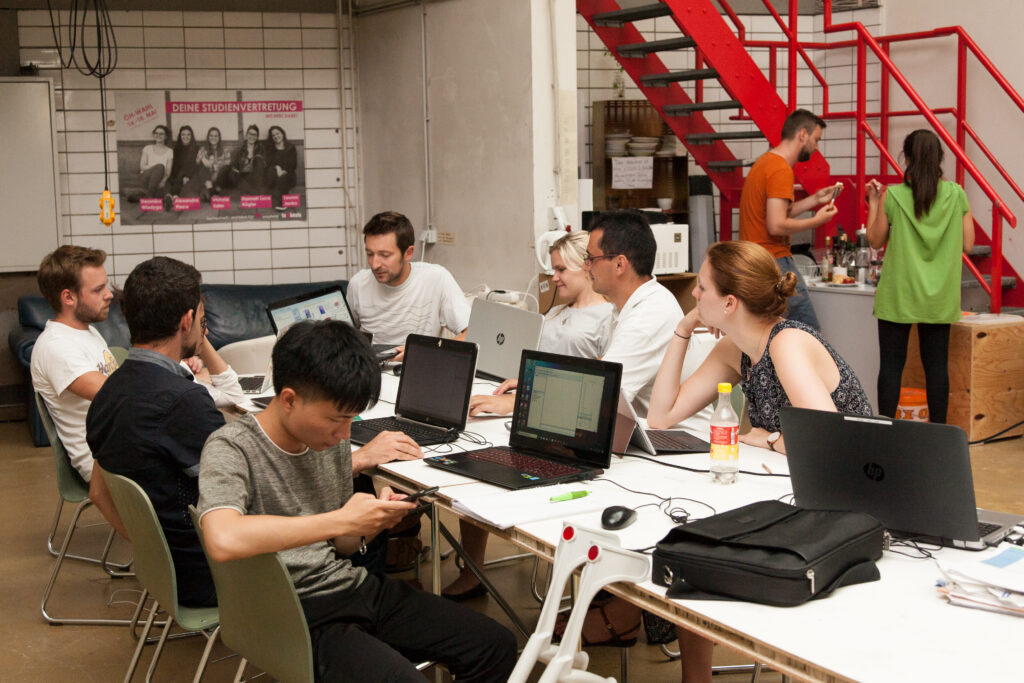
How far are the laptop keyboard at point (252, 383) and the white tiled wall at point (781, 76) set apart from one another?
12.2 feet

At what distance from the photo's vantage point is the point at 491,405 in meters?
3.58

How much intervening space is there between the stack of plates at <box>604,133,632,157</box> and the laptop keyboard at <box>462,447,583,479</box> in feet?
15.1

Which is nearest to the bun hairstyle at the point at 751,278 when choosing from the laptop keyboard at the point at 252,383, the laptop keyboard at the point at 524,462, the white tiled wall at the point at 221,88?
the laptop keyboard at the point at 524,462

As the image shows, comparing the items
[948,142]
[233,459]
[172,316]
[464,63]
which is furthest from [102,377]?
[948,142]

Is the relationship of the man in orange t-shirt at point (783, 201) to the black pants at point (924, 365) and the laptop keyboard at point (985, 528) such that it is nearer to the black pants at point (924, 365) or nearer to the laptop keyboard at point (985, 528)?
the black pants at point (924, 365)

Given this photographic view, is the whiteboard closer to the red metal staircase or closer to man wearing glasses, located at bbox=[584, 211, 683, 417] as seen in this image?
the red metal staircase

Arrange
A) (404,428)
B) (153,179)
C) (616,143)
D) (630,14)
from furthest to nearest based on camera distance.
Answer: (616,143)
(153,179)
(630,14)
(404,428)

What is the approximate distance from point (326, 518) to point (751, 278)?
1.41 meters

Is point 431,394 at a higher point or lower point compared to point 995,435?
higher

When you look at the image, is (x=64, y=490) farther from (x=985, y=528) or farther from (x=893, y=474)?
(x=985, y=528)

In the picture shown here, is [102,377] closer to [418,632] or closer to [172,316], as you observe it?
[172,316]

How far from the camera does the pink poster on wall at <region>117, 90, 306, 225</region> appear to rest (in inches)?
271

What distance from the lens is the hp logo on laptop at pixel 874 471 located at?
6.93ft

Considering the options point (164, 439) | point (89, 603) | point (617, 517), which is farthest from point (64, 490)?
point (617, 517)
